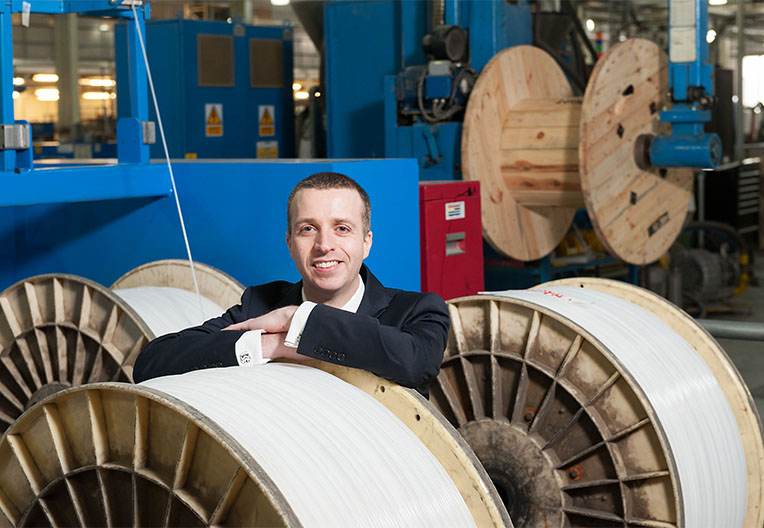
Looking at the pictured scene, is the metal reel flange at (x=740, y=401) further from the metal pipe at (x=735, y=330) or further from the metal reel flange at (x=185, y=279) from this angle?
the metal reel flange at (x=185, y=279)

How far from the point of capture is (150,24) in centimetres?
820

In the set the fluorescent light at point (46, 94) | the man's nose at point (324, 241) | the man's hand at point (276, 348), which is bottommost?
the man's hand at point (276, 348)

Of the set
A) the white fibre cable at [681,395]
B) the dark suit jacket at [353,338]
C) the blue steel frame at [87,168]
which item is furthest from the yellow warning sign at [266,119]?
the dark suit jacket at [353,338]

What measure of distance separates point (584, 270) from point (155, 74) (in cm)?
389

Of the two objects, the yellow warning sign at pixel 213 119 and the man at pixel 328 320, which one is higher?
the yellow warning sign at pixel 213 119

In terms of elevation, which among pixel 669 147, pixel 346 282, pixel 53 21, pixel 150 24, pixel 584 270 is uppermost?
pixel 53 21

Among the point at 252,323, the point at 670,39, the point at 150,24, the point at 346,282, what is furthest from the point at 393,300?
the point at 150,24

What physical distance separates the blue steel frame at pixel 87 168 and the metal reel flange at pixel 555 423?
1494 mm

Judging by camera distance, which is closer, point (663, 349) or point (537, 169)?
point (663, 349)

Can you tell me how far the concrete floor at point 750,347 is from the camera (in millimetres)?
6969

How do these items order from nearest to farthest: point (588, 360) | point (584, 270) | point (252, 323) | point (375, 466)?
1. point (375, 466)
2. point (252, 323)
3. point (588, 360)
4. point (584, 270)

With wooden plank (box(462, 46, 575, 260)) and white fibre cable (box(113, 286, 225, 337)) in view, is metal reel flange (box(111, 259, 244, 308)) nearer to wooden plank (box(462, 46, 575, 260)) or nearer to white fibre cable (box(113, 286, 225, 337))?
white fibre cable (box(113, 286, 225, 337))

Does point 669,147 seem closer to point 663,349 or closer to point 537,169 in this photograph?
point 537,169

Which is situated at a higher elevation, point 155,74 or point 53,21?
point 53,21
